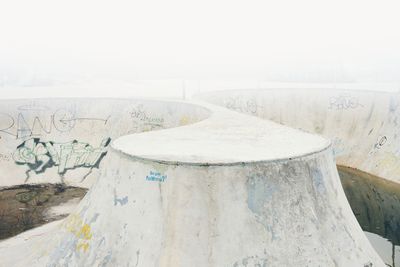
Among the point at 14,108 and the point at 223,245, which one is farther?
the point at 14,108

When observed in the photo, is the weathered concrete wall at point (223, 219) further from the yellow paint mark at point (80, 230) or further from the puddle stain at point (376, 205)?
the puddle stain at point (376, 205)

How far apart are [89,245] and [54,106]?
1184 cm

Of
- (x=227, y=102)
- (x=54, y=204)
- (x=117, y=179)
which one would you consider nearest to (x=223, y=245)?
(x=117, y=179)

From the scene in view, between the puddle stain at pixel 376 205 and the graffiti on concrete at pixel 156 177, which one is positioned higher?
the graffiti on concrete at pixel 156 177

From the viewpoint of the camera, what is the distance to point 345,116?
2162 centimetres

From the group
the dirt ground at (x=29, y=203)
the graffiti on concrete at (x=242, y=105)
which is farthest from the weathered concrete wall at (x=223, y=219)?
the graffiti on concrete at (x=242, y=105)

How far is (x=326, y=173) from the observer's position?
7.02 metres

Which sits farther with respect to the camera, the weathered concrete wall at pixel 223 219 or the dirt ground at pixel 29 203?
the dirt ground at pixel 29 203

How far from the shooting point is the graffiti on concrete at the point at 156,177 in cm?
635

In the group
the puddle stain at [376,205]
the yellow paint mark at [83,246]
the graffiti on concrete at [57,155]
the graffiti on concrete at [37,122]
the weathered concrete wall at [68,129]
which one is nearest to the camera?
the yellow paint mark at [83,246]

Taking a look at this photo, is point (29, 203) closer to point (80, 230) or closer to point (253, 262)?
point (80, 230)

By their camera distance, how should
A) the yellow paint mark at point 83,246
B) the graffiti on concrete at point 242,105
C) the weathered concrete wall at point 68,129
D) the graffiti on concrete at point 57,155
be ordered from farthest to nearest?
the graffiti on concrete at point 242,105
the graffiti on concrete at point 57,155
the weathered concrete wall at point 68,129
the yellow paint mark at point 83,246

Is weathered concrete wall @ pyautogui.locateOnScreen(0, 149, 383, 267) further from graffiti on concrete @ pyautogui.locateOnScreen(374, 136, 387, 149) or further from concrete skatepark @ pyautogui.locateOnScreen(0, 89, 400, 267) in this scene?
graffiti on concrete @ pyautogui.locateOnScreen(374, 136, 387, 149)

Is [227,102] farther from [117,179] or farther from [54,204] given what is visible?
[117,179]
